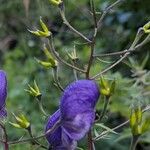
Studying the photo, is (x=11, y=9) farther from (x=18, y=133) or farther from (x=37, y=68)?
(x=18, y=133)

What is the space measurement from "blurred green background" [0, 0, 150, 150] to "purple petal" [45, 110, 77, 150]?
87 cm

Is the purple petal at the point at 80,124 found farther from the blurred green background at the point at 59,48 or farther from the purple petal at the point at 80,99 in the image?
the blurred green background at the point at 59,48

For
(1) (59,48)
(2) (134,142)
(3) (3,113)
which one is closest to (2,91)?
(3) (3,113)

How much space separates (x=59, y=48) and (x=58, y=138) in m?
1.68

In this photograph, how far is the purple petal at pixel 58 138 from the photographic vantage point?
0.84 meters

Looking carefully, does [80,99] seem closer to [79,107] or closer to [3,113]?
[79,107]

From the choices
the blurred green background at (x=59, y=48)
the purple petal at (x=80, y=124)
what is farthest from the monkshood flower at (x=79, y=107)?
the blurred green background at (x=59, y=48)

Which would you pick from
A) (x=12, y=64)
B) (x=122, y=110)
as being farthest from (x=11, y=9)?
A: (x=122, y=110)

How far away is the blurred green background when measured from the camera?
2104mm

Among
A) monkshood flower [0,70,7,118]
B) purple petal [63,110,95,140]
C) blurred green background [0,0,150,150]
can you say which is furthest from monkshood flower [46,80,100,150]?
blurred green background [0,0,150,150]

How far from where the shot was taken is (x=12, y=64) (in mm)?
→ 2623

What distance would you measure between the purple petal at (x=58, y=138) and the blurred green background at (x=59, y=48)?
34.3 inches

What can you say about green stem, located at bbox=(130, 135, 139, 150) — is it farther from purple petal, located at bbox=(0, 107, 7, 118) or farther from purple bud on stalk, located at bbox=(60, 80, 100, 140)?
purple petal, located at bbox=(0, 107, 7, 118)

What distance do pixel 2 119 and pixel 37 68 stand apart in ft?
5.04
